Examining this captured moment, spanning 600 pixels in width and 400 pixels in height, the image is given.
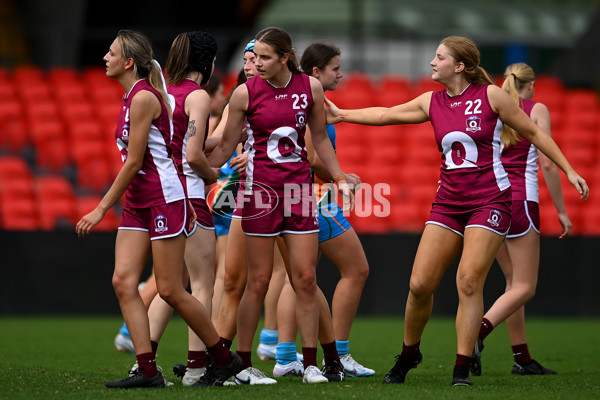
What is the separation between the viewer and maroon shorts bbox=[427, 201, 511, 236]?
16.8 feet

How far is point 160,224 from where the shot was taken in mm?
4766

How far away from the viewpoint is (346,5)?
24.0m

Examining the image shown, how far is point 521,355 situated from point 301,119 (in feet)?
7.83

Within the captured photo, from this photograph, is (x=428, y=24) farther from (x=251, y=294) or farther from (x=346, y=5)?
(x=251, y=294)

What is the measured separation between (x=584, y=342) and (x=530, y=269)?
2448 millimetres

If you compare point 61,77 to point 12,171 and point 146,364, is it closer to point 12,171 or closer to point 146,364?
point 12,171

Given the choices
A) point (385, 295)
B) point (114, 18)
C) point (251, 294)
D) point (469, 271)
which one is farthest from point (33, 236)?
point (114, 18)

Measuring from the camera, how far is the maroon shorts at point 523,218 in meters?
6.05

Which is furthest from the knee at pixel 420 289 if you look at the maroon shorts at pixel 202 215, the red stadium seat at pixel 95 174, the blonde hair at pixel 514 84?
the red stadium seat at pixel 95 174

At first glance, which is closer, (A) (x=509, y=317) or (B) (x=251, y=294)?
(B) (x=251, y=294)

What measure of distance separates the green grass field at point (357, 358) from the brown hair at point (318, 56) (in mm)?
2063

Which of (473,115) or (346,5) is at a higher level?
(346,5)

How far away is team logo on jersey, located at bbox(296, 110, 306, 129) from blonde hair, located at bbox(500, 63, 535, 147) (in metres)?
1.68

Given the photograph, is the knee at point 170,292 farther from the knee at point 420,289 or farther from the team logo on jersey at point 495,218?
the team logo on jersey at point 495,218
